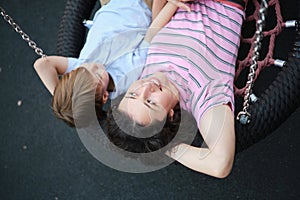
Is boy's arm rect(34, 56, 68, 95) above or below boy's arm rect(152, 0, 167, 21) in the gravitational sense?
below

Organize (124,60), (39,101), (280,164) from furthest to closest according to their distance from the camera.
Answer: (39,101)
(280,164)
(124,60)

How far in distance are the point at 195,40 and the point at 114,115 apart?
27cm

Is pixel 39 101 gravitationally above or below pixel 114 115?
below

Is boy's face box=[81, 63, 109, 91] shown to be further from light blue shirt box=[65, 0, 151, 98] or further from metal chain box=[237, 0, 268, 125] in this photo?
metal chain box=[237, 0, 268, 125]

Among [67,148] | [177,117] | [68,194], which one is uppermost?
[177,117]

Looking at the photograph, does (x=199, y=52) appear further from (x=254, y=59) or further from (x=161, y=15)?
(x=254, y=59)

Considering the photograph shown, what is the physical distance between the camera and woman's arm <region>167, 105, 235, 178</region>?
2.99 ft

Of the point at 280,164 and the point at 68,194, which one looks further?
the point at 68,194

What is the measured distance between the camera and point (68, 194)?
1448 millimetres

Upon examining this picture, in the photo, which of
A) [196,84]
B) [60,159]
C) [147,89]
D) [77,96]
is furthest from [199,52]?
[60,159]

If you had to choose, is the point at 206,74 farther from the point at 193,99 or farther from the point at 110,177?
A: the point at 110,177

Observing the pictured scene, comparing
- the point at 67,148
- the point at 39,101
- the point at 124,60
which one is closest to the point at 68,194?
the point at 67,148

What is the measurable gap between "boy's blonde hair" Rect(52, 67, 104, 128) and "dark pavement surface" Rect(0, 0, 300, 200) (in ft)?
1.57

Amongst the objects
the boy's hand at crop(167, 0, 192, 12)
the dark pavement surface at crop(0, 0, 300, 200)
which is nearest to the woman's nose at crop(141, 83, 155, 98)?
the boy's hand at crop(167, 0, 192, 12)
